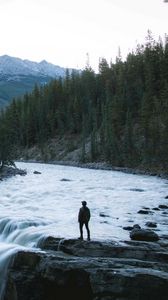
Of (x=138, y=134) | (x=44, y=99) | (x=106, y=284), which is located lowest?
(x=106, y=284)

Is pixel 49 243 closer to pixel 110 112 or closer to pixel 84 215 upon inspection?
pixel 84 215

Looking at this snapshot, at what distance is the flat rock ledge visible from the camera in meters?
18.4

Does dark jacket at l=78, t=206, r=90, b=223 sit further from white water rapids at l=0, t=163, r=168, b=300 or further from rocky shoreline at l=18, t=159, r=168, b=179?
rocky shoreline at l=18, t=159, r=168, b=179

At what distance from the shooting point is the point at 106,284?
1875 centimetres

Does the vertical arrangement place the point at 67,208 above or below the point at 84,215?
below

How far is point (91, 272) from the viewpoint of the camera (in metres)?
19.3

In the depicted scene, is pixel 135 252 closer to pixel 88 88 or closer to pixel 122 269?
pixel 122 269

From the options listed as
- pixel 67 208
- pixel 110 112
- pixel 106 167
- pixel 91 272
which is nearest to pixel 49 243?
pixel 91 272

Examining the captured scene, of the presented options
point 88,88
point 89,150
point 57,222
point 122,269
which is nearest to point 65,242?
point 122,269

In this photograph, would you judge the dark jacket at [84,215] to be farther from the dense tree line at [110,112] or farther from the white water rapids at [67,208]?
the dense tree line at [110,112]

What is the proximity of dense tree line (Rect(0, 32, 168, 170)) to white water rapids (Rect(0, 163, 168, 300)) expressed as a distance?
66.0 ft

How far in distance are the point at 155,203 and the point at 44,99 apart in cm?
13678

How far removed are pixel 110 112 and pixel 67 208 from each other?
299ft

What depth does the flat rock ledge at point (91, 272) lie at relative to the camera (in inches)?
726
